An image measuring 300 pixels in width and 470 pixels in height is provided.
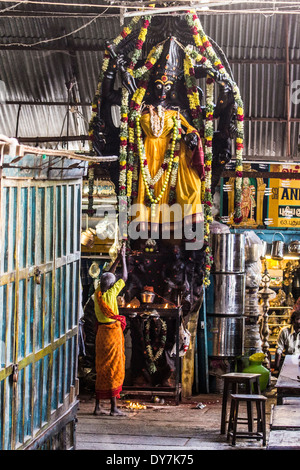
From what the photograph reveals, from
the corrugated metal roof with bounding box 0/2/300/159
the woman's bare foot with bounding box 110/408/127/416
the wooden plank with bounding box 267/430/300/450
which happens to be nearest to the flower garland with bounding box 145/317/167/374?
the woman's bare foot with bounding box 110/408/127/416

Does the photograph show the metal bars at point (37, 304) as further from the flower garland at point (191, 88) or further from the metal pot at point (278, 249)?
the metal pot at point (278, 249)

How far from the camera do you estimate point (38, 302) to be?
8219 mm

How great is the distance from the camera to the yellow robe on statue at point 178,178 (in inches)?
495

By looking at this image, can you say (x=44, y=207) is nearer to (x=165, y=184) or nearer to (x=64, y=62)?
(x=165, y=184)

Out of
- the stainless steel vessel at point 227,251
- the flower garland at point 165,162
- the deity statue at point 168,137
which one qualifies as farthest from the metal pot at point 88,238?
the flower garland at point 165,162

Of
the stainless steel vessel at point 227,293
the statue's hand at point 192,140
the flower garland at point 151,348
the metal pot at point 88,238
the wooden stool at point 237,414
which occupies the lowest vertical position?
the wooden stool at point 237,414

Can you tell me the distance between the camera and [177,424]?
11711 millimetres

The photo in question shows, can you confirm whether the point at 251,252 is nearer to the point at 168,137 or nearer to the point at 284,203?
the point at 284,203

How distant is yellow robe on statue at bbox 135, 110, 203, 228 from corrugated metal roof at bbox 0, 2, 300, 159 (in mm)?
3341

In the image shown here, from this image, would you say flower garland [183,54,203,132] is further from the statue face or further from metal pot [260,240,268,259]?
metal pot [260,240,268,259]

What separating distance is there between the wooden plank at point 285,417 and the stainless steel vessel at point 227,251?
16.5ft
